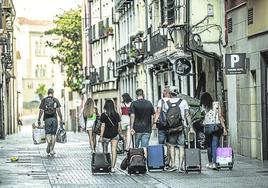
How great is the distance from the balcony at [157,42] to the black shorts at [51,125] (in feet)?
36.6

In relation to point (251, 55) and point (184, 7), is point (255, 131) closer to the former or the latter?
point (251, 55)

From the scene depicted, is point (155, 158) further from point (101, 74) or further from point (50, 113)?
point (101, 74)

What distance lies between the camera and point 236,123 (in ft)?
83.9

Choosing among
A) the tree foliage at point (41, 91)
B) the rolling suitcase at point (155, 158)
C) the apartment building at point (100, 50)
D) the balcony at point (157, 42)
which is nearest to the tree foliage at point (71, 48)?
the apartment building at point (100, 50)

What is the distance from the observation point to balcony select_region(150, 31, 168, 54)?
37728mm

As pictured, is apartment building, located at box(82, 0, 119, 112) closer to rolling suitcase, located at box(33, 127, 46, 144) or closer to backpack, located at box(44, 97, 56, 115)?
rolling suitcase, located at box(33, 127, 46, 144)

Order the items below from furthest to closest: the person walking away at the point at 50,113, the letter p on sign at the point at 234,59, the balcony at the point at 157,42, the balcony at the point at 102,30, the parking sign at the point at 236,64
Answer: the balcony at the point at 102,30
the balcony at the point at 157,42
the person walking away at the point at 50,113
the letter p on sign at the point at 234,59
the parking sign at the point at 236,64

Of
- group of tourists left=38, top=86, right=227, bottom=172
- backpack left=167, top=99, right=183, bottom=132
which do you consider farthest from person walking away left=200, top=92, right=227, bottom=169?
backpack left=167, top=99, right=183, bottom=132

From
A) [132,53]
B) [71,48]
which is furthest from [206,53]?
[71,48]

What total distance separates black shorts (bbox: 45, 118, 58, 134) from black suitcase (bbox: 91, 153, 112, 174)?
6.54 meters

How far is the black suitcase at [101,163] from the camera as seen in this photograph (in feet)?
65.6

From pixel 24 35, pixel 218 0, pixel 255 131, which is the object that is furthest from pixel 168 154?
pixel 24 35

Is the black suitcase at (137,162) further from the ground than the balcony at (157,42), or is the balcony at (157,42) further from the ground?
the balcony at (157,42)

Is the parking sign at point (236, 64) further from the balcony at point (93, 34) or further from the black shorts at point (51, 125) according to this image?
the balcony at point (93, 34)
